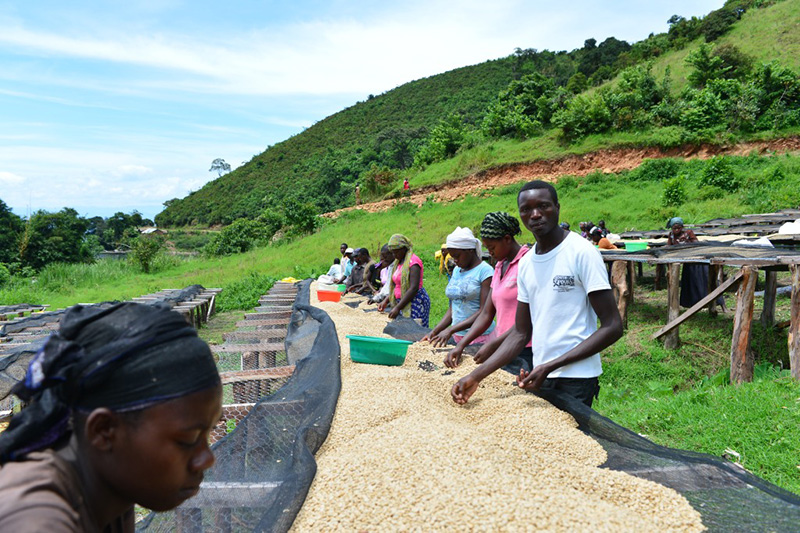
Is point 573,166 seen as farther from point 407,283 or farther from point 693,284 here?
point 407,283

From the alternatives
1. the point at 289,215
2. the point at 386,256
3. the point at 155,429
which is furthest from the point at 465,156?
the point at 155,429

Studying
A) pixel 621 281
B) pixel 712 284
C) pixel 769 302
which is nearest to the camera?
pixel 769 302

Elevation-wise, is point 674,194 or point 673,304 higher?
point 674,194

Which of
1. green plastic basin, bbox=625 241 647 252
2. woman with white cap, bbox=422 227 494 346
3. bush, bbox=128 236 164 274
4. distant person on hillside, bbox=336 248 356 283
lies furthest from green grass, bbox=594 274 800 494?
bush, bbox=128 236 164 274

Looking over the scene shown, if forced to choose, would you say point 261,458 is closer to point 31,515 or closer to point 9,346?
point 31,515

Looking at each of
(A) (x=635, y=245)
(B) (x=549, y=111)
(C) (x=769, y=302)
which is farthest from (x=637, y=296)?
(B) (x=549, y=111)

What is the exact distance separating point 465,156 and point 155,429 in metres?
25.2

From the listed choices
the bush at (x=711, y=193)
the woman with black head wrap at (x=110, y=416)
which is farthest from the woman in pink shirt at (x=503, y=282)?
the bush at (x=711, y=193)

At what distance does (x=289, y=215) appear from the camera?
2414 cm

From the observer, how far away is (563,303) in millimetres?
2148

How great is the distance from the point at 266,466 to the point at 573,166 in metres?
20.6

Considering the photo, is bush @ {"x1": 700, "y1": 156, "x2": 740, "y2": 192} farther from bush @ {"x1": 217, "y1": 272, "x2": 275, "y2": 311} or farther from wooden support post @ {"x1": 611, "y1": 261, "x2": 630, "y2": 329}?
bush @ {"x1": 217, "y1": 272, "x2": 275, "y2": 311}

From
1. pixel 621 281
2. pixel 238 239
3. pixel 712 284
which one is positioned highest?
pixel 621 281

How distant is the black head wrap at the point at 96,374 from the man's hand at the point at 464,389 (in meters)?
1.63
